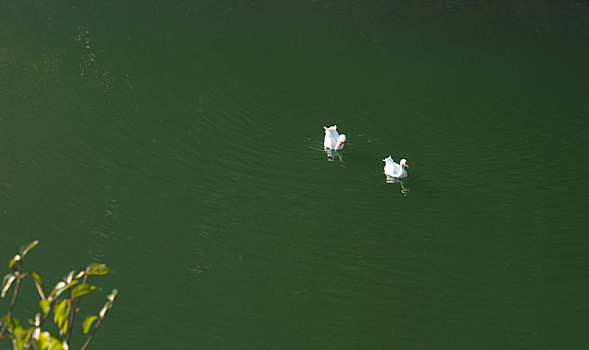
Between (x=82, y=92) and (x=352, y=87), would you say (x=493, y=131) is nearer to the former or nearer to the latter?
(x=352, y=87)

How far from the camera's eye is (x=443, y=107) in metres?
6.64

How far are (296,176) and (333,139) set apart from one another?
0.43 m

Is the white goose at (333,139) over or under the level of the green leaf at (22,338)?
over

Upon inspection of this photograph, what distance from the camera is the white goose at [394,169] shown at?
209 inches

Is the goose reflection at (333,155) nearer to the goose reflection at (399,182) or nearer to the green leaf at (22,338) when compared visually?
the goose reflection at (399,182)

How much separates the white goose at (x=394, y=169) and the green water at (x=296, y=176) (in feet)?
0.26

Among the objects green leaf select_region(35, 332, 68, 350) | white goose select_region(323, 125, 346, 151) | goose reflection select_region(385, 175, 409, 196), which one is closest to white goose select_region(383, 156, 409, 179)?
goose reflection select_region(385, 175, 409, 196)

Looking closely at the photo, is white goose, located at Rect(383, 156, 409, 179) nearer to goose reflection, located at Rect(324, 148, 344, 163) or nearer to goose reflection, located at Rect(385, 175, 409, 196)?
goose reflection, located at Rect(385, 175, 409, 196)

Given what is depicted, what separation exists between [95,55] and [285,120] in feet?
7.27

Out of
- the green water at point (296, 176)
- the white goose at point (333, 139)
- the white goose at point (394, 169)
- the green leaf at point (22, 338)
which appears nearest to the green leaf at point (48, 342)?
the green leaf at point (22, 338)

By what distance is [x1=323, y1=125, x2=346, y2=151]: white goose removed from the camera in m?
5.57

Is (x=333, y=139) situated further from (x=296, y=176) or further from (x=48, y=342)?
(x=48, y=342)

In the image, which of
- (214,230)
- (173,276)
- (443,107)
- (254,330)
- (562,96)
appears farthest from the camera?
(562,96)

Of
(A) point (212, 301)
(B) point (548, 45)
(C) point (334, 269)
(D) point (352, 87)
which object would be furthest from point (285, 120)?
(B) point (548, 45)
